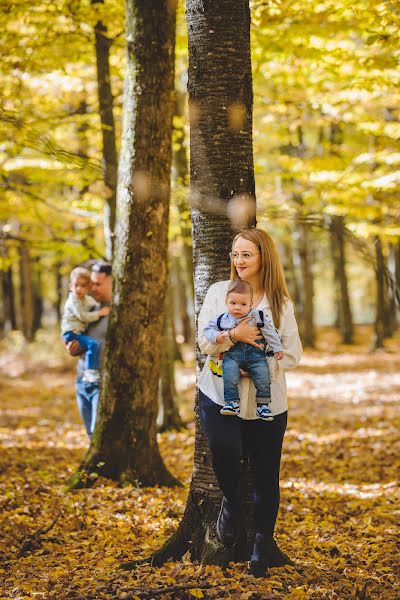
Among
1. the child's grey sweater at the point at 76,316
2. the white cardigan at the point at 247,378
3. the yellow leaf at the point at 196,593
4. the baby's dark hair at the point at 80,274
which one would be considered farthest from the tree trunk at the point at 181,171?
the yellow leaf at the point at 196,593

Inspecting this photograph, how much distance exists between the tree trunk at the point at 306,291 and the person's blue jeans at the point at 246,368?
16.8m

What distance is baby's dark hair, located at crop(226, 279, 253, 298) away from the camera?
142 inches

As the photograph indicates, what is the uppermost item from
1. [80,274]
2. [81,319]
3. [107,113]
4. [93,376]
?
[107,113]

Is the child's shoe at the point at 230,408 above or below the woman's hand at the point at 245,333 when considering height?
below

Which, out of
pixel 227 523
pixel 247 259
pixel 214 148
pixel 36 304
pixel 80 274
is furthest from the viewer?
pixel 36 304

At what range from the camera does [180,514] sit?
214 inches

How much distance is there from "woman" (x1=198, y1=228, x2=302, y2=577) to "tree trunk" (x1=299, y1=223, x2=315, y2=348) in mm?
16498

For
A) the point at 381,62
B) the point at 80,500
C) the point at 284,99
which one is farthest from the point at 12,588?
the point at 284,99

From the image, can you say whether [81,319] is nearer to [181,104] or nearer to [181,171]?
[181,171]

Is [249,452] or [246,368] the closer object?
[246,368]

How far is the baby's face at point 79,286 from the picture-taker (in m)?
6.48

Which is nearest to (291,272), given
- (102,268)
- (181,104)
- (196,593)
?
(181,104)

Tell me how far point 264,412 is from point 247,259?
0.96 m

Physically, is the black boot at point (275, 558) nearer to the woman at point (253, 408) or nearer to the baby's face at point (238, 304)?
the woman at point (253, 408)
